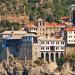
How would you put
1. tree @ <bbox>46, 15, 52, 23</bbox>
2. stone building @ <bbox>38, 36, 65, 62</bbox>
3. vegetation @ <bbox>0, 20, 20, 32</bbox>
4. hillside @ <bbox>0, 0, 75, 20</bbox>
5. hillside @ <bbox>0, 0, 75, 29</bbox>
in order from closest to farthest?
stone building @ <bbox>38, 36, 65, 62</bbox>
vegetation @ <bbox>0, 20, 20, 32</bbox>
tree @ <bbox>46, 15, 52, 23</bbox>
hillside @ <bbox>0, 0, 75, 29</bbox>
hillside @ <bbox>0, 0, 75, 20</bbox>

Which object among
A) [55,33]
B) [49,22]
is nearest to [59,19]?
[49,22]

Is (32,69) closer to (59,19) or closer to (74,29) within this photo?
(74,29)

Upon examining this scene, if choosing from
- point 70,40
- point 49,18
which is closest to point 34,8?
point 49,18

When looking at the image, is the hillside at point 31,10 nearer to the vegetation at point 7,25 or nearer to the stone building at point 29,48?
the vegetation at point 7,25

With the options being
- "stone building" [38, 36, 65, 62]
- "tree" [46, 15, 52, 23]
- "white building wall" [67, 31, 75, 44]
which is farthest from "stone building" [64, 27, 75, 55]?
"tree" [46, 15, 52, 23]

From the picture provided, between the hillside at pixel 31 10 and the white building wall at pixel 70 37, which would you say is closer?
the white building wall at pixel 70 37

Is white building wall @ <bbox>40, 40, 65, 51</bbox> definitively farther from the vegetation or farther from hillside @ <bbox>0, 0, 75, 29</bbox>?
hillside @ <bbox>0, 0, 75, 29</bbox>

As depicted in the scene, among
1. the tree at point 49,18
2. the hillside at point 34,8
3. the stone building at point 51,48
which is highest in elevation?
the hillside at point 34,8

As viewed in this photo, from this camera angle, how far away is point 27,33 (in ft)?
309

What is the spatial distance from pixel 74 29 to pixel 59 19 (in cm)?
1275

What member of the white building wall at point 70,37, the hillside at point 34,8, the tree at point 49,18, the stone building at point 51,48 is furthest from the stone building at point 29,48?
the hillside at point 34,8

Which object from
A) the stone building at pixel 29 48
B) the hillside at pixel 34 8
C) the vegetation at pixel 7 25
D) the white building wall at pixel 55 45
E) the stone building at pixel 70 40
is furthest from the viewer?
the hillside at pixel 34 8

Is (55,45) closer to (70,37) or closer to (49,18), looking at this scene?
(70,37)

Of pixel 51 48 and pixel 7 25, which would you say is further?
pixel 7 25
